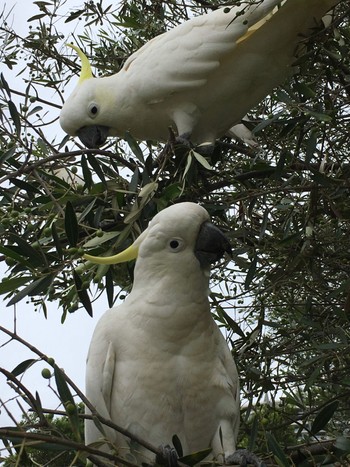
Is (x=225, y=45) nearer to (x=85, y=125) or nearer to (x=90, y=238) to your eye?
(x=85, y=125)

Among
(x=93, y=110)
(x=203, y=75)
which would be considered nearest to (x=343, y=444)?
(x=203, y=75)

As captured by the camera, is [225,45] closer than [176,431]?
No

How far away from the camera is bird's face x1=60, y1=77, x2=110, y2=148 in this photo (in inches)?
97.3

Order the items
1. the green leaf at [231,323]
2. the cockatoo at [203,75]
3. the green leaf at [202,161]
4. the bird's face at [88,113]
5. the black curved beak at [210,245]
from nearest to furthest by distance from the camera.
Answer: the black curved beak at [210,245] < the green leaf at [202,161] < the green leaf at [231,323] < the cockatoo at [203,75] < the bird's face at [88,113]

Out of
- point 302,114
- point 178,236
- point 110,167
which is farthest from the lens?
point 110,167

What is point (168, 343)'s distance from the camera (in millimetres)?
1515

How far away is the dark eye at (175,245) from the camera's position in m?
1.52

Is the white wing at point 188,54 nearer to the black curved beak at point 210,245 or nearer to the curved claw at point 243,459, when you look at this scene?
the black curved beak at point 210,245

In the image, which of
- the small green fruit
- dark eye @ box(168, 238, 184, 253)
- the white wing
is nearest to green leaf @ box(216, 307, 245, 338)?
dark eye @ box(168, 238, 184, 253)

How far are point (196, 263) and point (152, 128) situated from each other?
1016mm

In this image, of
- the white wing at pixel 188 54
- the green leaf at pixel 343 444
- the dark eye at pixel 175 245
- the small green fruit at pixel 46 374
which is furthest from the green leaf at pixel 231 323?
the small green fruit at pixel 46 374

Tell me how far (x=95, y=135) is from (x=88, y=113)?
0.25 ft

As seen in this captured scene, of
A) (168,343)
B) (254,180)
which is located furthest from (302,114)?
(168,343)

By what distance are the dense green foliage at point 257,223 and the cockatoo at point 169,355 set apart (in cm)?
9
